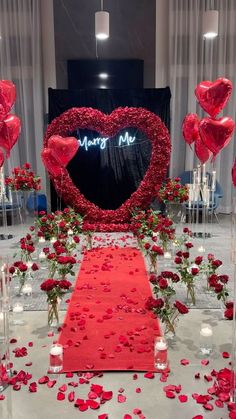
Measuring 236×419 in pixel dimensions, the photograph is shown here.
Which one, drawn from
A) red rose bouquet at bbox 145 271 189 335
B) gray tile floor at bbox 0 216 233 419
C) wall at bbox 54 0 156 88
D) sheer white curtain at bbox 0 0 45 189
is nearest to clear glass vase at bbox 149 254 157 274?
gray tile floor at bbox 0 216 233 419

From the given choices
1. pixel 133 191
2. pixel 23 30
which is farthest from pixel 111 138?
pixel 23 30

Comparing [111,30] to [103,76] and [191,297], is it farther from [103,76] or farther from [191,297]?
[191,297]

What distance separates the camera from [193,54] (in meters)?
7.15

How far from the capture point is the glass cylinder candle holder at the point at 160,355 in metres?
2.27

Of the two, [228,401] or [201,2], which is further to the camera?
[201,2]

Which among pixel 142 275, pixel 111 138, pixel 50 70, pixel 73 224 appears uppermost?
pixel 50 70

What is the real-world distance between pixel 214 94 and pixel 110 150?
103 inches

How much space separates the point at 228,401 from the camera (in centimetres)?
197

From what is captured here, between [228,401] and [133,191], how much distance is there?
16.2 ft

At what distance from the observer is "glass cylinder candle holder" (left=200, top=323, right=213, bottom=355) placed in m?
2.43

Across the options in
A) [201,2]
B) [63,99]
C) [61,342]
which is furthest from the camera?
[201,2]

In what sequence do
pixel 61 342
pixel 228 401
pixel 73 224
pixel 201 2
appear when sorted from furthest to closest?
pixel 201 2, pixel 73 224, pixel 61 342, pixel 228 401

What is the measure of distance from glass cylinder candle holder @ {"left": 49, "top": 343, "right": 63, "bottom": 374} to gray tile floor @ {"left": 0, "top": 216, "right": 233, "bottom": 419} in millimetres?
56

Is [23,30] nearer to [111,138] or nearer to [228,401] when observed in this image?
[111,138]
